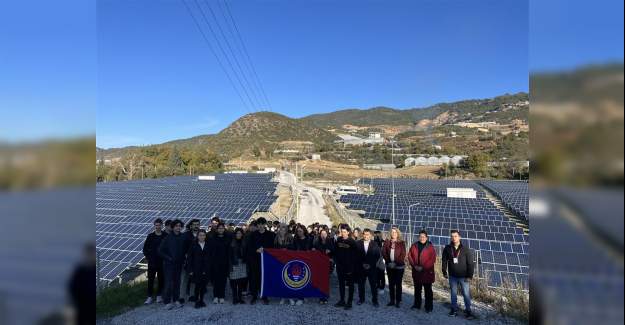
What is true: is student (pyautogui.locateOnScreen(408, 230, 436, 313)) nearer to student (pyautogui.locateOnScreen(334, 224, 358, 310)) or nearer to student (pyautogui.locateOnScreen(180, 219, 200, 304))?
student (pyautogui.locateOnScreen(334, 224, 358, 310))

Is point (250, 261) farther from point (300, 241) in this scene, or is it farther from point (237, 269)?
point (300, 241)

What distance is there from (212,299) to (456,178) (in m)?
70.2

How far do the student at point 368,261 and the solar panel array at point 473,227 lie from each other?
3106 mm

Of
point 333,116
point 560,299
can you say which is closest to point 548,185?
point 560,299

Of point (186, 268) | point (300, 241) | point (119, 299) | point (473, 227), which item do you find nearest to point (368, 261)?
point (300, 241)

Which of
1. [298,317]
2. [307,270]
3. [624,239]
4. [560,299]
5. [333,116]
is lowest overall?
[298,317]

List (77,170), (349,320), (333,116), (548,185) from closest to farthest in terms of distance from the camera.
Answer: (548,185) < (77,170) < (349,320) < (333,116)

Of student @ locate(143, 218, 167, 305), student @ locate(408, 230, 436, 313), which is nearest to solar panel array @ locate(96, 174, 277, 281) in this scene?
student @ locate(143, 218, 167, 305)

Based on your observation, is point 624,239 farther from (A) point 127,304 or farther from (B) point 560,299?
(A) point 127,304

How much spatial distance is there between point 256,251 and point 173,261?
1.61 metres

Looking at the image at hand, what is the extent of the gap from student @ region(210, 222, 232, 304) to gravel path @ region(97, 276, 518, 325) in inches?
11.2

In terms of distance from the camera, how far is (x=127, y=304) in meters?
7.20

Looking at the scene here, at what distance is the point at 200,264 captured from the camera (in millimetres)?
7117

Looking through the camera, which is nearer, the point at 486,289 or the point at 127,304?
the point at 127,304
